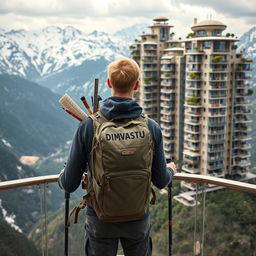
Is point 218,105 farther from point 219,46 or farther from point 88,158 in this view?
point 88,158

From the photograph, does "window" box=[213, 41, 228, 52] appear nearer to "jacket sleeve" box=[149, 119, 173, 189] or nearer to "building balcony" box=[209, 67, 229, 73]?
"building balcony" box=[209, 67, 229, 73]

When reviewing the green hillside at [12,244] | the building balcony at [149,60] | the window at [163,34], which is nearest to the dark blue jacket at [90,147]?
the green hillside at [12,244]

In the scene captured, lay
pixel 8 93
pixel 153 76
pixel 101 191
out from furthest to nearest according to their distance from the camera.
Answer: pixel 8 93
pixel 153 76
pixel 101 191

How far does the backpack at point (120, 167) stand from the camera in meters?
2.09

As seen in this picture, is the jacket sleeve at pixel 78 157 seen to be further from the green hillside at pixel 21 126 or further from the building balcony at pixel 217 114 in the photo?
the green hillside at pixel 21 126

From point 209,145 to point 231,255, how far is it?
33926mm

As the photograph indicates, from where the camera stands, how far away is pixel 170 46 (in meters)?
46.3

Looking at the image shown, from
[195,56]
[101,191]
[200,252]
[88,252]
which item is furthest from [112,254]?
[195,56]

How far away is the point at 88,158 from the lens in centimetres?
227

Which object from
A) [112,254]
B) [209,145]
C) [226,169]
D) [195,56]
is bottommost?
[226,169]

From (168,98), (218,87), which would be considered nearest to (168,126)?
(168,98)

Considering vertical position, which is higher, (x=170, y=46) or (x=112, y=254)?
(x=170, y=46)

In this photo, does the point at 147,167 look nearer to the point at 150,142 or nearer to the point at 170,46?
the point at 150,142

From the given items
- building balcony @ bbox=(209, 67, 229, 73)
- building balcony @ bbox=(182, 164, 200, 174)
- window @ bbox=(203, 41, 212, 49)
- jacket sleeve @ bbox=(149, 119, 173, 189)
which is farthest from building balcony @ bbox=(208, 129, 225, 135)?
jacket sleeve @ bbox=(149, 119, 173, 189)
